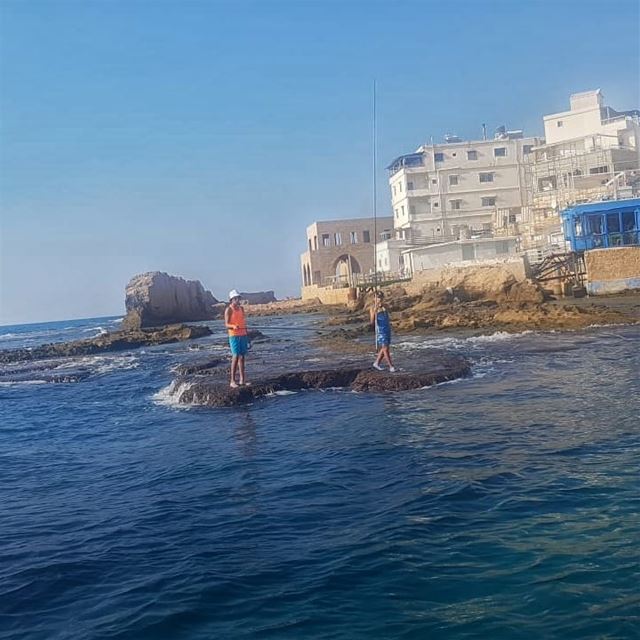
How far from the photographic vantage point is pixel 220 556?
6324mm

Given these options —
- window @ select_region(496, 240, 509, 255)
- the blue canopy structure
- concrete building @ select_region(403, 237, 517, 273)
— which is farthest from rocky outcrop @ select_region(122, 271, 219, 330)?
the blue canopy structure

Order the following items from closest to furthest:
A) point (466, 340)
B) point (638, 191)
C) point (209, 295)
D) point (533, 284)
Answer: point (466, 340), point (533, 284), point (638, 191), point (209, 295)

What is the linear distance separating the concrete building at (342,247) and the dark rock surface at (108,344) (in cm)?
3259

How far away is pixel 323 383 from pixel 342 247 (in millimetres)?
56847

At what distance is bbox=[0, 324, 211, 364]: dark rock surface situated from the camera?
118 ft

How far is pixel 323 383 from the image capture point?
52.6ft

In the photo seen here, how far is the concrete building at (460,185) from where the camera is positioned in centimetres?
6450

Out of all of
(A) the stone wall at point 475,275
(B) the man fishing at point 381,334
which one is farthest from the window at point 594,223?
(B) the man fishing at point 381,334

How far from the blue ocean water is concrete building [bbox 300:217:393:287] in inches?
2280

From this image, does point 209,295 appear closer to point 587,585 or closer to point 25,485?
point 25,485

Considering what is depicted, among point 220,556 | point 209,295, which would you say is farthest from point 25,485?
point 209,295

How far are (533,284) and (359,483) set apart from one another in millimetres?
31288

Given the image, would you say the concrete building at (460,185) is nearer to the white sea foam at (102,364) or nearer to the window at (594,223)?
the window at (594,223)

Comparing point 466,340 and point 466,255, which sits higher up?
point 466,255
